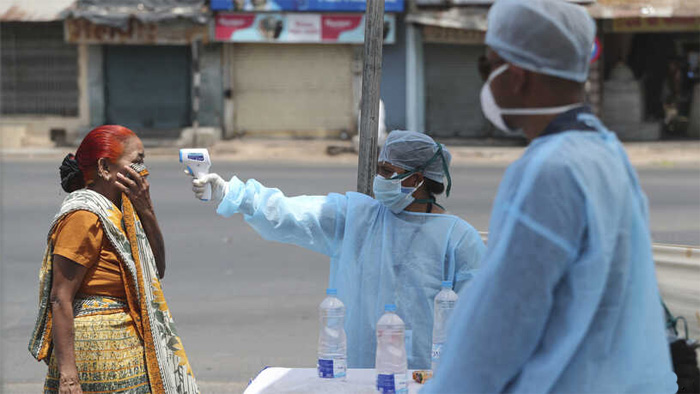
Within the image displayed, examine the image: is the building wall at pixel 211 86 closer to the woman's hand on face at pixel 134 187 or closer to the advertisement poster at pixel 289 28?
the advertisement poster at pixel 289 28

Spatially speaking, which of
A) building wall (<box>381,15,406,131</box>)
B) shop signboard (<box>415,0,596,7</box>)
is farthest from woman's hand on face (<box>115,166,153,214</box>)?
shop signboard (<box>415,0,596,7</box>)

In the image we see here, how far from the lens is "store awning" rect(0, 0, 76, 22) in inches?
928

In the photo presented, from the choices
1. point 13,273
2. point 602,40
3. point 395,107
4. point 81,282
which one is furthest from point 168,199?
point 602,40

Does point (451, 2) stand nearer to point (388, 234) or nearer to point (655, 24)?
point (655, 24)

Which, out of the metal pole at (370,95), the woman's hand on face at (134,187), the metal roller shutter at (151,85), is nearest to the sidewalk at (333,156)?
the metal roller shutter at (151,85)

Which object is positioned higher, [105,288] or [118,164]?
[118,164]

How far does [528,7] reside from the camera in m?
2.02

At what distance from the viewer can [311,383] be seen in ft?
10.5

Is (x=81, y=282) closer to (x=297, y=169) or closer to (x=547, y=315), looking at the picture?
(x=547, y=315)

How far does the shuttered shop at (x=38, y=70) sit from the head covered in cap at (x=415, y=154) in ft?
72.5

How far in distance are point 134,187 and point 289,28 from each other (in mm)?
19970

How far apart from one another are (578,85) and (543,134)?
0.14m

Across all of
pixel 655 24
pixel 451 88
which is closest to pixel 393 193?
pixel 451 88

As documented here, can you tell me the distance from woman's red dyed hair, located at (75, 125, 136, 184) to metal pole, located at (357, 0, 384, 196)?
1.13m
